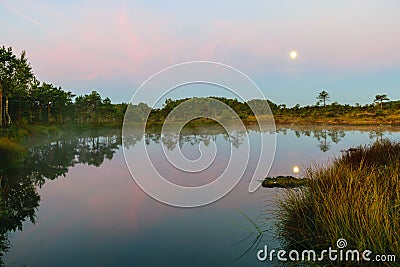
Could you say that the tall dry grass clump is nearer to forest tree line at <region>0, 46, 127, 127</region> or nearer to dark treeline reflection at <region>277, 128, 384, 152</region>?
dark treeline reflection at <region>277, 128, 384, 152</region>

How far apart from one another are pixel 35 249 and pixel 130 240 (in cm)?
169

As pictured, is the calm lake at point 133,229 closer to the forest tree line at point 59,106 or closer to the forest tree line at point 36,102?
the forest tree line at point 59,106

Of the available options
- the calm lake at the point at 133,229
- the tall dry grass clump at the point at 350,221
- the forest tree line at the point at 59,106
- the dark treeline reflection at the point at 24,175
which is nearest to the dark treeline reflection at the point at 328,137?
A: the forest tree line at the point at 59,106

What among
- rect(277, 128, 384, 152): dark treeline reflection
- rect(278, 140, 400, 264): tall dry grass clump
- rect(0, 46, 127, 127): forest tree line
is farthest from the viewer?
rect(0, 46, 127, 127): forest tree line

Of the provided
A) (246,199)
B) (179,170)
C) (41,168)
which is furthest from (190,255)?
(41,168)

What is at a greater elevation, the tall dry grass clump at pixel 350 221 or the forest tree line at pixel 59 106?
the forest tree line at pixel 59 106

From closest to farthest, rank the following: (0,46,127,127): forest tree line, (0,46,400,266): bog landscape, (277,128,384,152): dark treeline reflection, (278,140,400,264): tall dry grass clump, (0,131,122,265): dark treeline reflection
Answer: (278,140,400,264): tall dry grass clump < (0,46,400,266): bog landscape < (0,131,122,265): dark treeline reflection < (277,128,384,152): dark treeline reflection < (0,46,127,127): forest tree line

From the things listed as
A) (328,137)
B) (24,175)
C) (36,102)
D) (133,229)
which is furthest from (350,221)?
(36,102)

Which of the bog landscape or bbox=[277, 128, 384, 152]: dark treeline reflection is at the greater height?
bbox=[277, 128, 384, 152]: dark treeline reflection

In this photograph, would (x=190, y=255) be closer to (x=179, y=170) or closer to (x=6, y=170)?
(x=179, y=170)

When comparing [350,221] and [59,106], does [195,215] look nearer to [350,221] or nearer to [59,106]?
[350,221]

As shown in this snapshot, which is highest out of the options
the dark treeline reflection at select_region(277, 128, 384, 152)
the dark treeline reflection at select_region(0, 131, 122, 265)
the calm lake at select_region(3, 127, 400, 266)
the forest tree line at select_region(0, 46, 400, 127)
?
the forest tree line at select_region(0, 46, 400, 127)

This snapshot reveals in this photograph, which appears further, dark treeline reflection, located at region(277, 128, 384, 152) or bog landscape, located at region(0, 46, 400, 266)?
dark treeline reflection, located at region(277, 128, 384, 152)

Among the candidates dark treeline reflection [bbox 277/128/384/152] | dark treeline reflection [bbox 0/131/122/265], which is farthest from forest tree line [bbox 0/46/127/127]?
dark treeline reflection [bbox 277/128/384/152]
